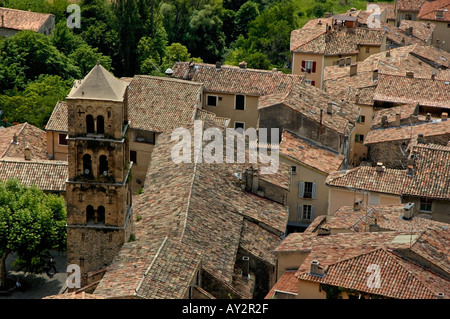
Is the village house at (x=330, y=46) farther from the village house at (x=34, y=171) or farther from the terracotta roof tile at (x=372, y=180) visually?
the village house at (x=34, y=171)

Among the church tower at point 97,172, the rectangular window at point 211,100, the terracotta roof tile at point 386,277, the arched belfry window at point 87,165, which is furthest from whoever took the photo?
the rectangular window at point 211,100

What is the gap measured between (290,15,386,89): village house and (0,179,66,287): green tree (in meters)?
37.9

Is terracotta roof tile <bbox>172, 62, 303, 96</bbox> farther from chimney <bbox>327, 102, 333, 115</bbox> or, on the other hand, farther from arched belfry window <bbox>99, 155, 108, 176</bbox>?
arched belfry window <bbox>99, 155, 108, 176</bbox>

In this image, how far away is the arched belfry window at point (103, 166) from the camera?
50.8 m

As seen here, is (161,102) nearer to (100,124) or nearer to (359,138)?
(359,138)

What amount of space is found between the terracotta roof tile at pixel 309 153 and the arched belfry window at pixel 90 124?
807 inches

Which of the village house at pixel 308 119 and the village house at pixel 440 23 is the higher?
the village house at pixel 440 23

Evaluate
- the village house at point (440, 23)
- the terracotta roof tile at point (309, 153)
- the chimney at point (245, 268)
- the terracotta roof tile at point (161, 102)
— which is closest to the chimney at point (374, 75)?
the terracotta roof tile at point (309, 153)

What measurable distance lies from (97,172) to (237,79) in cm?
2951

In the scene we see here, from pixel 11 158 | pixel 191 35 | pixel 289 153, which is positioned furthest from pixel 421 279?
pixel 191 35

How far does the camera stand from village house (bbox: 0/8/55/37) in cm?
10525

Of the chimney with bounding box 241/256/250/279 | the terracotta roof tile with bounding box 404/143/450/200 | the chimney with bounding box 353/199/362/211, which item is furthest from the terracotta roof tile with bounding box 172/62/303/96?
the chimney with bounding box 241/256/250/279

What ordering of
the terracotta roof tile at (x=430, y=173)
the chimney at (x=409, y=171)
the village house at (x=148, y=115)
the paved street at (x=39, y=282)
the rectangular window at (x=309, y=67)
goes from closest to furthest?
the paved street at (x=39, y=282)
the terracotta roof tile at (x=430, y=173)
the chimney at (x=409, y=171)
the village house at (x=148, y=115)
the rectangular window at (x=309, y=67)

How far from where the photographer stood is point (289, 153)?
223 feet
